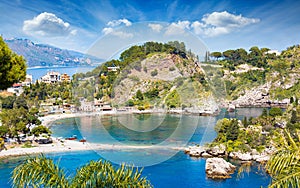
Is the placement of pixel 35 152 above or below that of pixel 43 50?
below

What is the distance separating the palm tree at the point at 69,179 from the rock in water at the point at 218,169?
7.28 meters

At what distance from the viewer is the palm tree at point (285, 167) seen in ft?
4.37

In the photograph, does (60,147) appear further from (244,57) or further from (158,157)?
(244,57)

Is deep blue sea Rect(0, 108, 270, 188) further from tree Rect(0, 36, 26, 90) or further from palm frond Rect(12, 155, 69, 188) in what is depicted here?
palm frond Rect(12, 155, 69, 188)

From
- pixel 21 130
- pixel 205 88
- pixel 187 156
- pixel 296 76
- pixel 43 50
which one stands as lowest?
pixel 187 156

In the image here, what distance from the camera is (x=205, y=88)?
23.9 feet

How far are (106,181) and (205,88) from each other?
5753 mm

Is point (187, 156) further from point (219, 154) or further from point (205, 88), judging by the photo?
point (205, 88)

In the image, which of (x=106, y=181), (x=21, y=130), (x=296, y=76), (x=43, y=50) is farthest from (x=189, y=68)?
(x=43, y=50)

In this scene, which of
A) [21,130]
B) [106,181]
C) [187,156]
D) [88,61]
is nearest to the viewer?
[106,181]

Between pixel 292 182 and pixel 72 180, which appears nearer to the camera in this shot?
pixel 292 182

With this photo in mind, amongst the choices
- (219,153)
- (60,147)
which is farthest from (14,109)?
(219,153)

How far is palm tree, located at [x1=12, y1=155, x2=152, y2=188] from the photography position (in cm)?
181

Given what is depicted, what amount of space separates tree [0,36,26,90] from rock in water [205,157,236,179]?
22.4 ft
